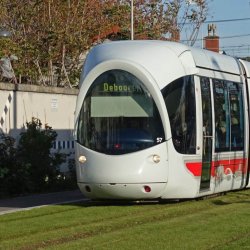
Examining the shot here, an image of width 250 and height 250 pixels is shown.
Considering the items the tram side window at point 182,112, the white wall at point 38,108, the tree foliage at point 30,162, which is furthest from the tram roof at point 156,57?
the white wall at point 38,108

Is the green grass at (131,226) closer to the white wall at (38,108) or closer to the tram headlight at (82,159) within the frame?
the tram headlight at (82,159)

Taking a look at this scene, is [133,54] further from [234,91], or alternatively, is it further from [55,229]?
[55,229]

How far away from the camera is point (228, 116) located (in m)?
16.2

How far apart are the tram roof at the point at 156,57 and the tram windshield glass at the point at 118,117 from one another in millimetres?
338

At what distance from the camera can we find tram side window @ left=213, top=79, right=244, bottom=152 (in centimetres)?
1559

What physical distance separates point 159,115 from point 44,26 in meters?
15.2

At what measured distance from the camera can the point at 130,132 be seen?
550 inches

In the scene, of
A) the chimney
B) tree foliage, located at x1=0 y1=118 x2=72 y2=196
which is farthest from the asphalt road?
the chimney

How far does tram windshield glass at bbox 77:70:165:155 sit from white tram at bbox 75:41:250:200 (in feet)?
0.07

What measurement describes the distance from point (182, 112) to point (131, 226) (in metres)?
3.49

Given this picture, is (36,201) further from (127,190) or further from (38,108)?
(38,108)

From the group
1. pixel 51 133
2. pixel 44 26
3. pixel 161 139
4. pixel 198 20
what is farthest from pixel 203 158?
pixel 198 20

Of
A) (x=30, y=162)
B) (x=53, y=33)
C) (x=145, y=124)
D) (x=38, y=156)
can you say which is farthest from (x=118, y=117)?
(x=53, y=33)

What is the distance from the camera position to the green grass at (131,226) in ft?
32.3
